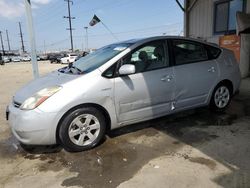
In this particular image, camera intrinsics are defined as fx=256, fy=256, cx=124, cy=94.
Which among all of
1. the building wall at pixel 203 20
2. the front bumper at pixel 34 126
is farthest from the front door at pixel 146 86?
the building wall at pixel 203 20

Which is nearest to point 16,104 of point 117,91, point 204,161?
point 117,91

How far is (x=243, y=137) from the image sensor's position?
3826 mm

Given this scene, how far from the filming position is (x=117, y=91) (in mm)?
3668

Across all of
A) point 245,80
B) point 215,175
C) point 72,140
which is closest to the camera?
point 215,175

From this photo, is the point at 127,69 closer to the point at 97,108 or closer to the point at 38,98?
the point at 97,108

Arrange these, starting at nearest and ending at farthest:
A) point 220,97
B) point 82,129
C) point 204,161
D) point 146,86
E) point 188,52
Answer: point 204,161 < point 82,129 < point 146,86 < point 188,52 < point 220,97

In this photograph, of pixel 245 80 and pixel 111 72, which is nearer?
pixel 111 72

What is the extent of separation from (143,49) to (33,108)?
1.89 meters

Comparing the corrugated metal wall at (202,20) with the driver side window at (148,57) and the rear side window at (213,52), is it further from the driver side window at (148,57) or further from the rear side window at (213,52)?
the driver side window at (148,57)

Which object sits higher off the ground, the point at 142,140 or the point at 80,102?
the point at 80,102

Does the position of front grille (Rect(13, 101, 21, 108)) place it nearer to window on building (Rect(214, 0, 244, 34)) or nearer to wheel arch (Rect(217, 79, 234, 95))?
wheel arch (Rect(217, 79, 234, 95))

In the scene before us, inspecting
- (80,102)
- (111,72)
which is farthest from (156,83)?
(80,102)

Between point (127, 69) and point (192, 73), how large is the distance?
1.35m

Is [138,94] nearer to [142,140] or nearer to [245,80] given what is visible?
[142,140]
